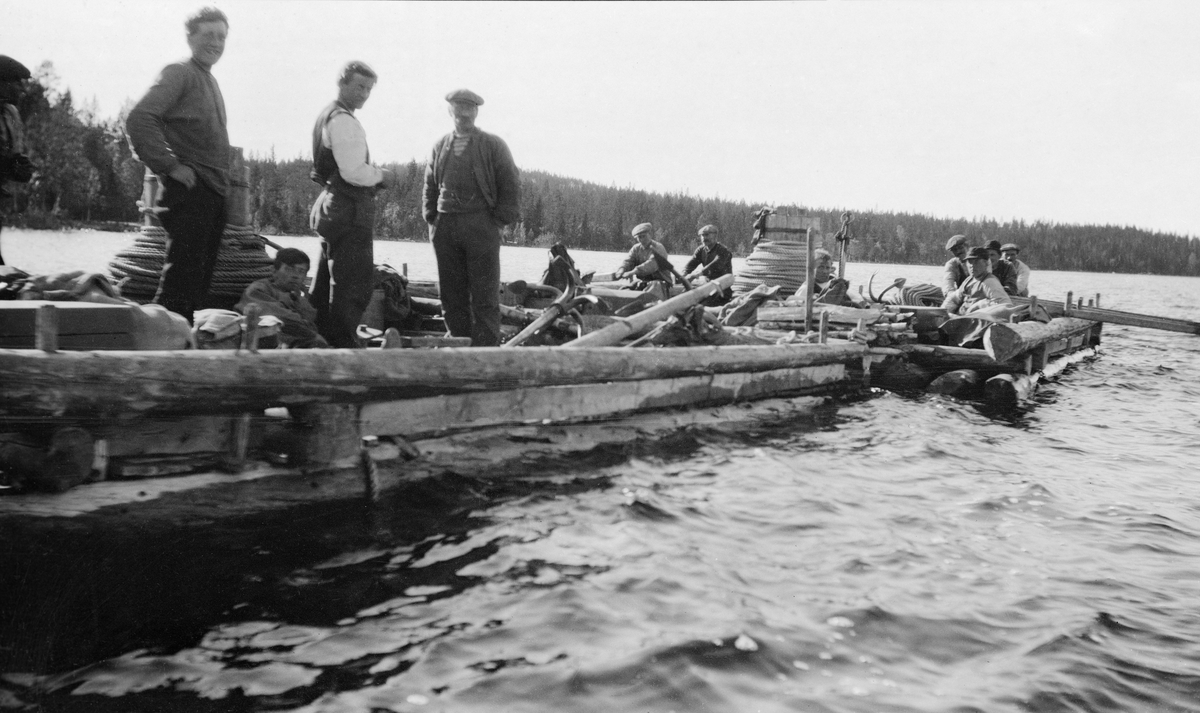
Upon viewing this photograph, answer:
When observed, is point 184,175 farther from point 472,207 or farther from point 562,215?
point 562,215

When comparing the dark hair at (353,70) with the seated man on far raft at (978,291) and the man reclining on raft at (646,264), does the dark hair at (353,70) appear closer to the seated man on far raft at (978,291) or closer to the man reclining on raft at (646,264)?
the man reclining on raft at (646,264)

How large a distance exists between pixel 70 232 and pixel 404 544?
2570 inches

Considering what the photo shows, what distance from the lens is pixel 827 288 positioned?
40.8 feet

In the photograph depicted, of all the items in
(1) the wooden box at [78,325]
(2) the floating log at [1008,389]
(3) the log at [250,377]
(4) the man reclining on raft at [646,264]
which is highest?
(4) the man reclining on raft at [646,264]

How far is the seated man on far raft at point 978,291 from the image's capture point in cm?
1287

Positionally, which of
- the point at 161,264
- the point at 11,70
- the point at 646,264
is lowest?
the point at 161,264

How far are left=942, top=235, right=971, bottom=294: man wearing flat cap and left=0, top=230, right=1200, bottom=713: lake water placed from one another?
7.96 meters

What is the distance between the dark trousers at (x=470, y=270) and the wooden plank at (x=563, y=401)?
3.78ft

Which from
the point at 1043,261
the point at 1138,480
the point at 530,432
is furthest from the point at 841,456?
the point at 1043,261

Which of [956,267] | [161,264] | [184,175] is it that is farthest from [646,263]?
[184,175]

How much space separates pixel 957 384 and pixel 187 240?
9.50 metres

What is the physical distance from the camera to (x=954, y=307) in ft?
43.4

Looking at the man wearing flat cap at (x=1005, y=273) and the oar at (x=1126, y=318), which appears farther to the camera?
the oar at (x=1126, y=318)

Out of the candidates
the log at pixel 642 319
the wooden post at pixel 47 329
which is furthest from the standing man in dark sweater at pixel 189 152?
the log at pixel 642 319
